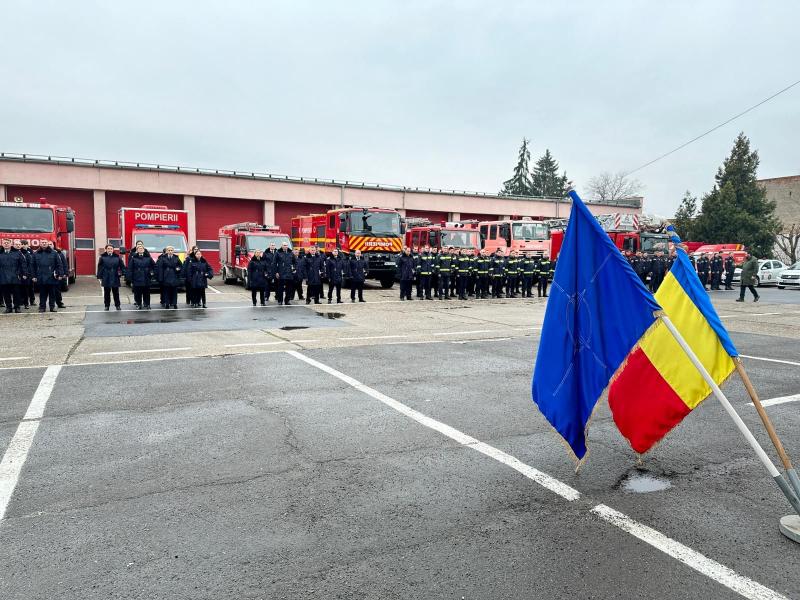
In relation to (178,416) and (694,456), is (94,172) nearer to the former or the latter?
(178,416)

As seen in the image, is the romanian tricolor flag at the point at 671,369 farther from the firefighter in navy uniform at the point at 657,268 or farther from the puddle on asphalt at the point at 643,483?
the firefighter in navy uniform at the point at 657,268

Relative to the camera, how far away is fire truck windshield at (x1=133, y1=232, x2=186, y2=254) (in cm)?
2212

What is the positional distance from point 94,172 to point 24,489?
3198cm

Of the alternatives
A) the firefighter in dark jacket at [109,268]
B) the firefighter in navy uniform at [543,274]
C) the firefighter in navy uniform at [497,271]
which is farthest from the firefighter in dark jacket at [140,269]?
the firefighter in navy uniform at [543,274]

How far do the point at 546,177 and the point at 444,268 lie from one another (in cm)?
6901

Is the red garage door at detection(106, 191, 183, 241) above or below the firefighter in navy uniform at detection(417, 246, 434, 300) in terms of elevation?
Result: above

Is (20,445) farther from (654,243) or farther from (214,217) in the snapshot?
(214,217)

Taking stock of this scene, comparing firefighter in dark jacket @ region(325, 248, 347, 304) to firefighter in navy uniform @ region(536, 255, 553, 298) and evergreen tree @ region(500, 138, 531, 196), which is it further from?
evergreen tree @ region(500, 138, 531, 196)

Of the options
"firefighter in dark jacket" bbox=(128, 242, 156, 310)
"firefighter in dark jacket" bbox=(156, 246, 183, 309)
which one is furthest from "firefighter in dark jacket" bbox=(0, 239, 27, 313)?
"firefighter in dark jacket" bbox=(156, 246, 183, 309)

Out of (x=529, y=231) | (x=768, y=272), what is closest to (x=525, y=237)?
(x=529, y=231)

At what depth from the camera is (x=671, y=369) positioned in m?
4.82

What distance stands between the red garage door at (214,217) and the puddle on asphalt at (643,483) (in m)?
33.6

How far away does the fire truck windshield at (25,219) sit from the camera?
20.0 meters

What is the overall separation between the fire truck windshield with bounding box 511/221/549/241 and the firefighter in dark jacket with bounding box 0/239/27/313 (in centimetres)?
1987
